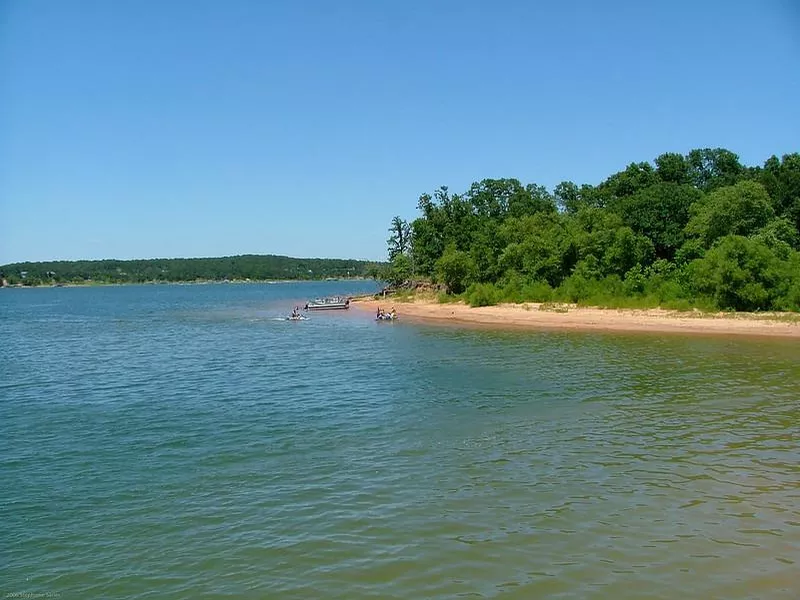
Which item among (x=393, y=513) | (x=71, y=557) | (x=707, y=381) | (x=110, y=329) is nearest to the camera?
(x=71, y=557)

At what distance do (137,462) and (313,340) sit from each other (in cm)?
2963

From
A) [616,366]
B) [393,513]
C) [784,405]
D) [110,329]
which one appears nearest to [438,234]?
[110,329]

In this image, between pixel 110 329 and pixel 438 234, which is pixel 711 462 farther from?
pixel 438 234

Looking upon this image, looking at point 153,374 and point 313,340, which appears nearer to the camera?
point 153,374

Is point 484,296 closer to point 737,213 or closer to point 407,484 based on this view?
point 737,213

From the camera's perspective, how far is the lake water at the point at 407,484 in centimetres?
992

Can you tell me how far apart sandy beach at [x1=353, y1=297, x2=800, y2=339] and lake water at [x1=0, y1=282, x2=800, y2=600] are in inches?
600

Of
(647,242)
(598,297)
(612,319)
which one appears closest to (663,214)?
(647,242)

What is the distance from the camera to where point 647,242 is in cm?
6225

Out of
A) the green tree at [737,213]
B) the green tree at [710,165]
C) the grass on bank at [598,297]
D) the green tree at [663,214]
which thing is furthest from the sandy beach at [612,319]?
the green tree at [710,165]

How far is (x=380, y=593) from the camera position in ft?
30.9

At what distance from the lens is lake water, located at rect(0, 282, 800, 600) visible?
9.92 m

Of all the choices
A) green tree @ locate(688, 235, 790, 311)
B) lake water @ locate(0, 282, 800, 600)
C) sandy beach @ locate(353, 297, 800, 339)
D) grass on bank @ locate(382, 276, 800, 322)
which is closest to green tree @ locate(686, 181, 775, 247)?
grass on bank @ locate(382, 276, 800, 322)

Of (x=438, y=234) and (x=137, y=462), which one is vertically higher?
(x=438, y=234)
